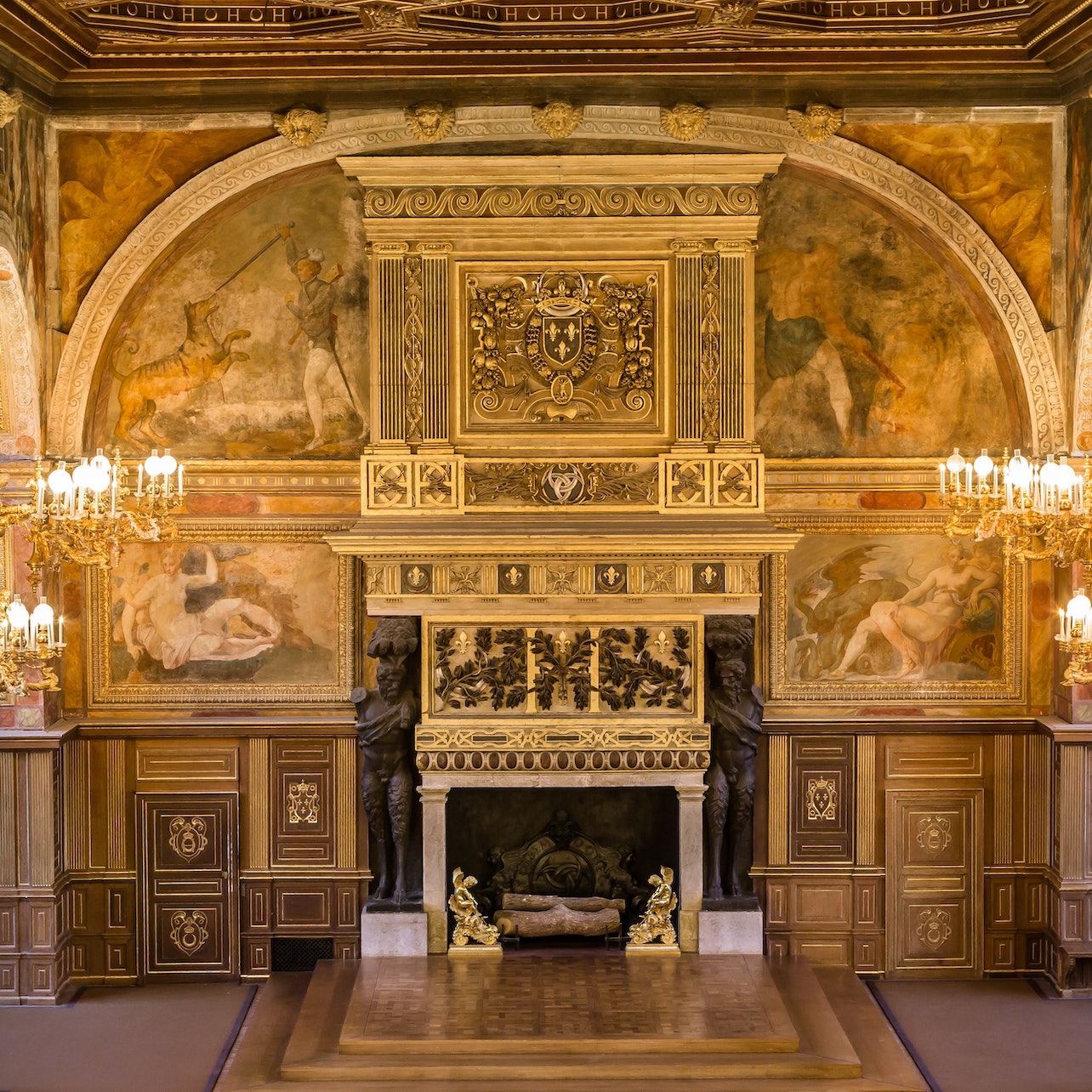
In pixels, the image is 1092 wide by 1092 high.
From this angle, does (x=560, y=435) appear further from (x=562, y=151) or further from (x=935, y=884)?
(x=935, y=884)

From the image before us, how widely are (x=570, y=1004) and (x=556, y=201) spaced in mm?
5422

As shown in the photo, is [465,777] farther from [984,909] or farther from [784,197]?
[784,197]

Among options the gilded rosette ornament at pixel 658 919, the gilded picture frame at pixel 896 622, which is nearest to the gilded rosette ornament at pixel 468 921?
the gilded rosette ornament at pixel 658 919

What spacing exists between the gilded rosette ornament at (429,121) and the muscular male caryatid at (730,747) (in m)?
3.87

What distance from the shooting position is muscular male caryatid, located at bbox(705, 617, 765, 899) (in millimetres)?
10289

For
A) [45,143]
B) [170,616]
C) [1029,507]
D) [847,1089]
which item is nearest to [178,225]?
[45,143]

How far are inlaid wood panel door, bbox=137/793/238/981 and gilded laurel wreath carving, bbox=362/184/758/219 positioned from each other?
4.47 metres

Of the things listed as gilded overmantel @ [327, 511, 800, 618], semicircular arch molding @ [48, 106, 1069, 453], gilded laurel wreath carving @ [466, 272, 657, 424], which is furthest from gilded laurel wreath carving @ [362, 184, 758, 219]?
gilded overmantel @ [327, 511, 800, 618]

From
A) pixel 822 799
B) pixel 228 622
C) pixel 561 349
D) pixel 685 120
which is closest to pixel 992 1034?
pixel 822 799

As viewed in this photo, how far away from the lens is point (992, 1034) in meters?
9.80

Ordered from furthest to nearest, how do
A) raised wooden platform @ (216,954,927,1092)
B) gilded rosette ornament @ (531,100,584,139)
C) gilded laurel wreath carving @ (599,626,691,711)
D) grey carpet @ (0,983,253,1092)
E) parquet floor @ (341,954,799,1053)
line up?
gilded laurel wreath carving @ (599,626,691,711), gilded rosette ornament @ (531,100,584,139), grey carpet @ (0,983,253,1092), parquet floor @ (341,954,799,1053), raised wooden platform @ (216,954,927,1092)

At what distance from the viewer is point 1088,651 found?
283 inches

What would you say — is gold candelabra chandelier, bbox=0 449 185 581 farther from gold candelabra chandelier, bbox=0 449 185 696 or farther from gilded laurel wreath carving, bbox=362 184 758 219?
gilded laurel wreath carving, bbox=362 184 758 219

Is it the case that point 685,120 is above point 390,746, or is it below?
above
